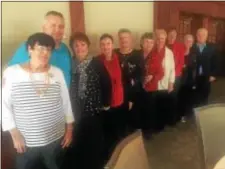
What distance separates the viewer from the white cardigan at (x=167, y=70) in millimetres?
1679

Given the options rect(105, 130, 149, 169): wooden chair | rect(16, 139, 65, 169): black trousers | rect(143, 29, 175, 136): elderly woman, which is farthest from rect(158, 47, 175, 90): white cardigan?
A: rect(16, 139, 65, 169): black trousers

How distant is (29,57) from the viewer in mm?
1304

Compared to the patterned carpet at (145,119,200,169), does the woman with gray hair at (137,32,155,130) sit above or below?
above

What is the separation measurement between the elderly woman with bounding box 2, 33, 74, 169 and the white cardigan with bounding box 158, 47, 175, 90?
53cm

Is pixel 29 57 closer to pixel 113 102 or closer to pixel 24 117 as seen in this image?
pixel 24 117

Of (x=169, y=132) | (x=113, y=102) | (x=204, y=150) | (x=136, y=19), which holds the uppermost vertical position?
(x=136, y=19)

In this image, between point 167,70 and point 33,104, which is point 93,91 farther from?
point 167,70

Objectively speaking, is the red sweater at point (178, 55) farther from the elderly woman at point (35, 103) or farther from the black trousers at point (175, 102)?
the elderly woman at point (35, 103)

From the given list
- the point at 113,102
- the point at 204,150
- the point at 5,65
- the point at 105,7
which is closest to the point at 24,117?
the point at 5,65

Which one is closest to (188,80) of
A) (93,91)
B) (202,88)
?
(202,88)

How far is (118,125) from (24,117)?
1.59 ft

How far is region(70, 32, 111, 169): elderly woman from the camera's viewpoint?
1459 millimetres

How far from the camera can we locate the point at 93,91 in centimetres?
151

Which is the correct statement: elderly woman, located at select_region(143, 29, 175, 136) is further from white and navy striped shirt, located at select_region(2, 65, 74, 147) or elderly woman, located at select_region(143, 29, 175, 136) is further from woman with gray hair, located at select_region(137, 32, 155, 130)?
white and navy striped shirt, located at select_region(2, 65, 74, 147)
